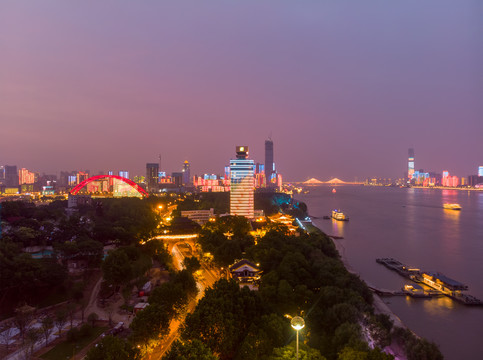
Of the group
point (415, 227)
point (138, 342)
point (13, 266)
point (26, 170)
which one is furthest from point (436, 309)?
point (26, 170)

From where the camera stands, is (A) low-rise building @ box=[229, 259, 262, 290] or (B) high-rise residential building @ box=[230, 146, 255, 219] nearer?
(A) low-rise building @ box=[229, 259, 262, 290]

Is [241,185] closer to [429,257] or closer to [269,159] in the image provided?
[429,257]

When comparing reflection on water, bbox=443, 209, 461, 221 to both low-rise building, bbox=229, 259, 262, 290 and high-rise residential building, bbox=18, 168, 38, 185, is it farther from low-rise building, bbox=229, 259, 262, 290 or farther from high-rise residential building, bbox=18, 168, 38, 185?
high-rise residential building, bbox=18, 168, 38, 185

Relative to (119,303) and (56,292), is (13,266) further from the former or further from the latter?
(119,303)

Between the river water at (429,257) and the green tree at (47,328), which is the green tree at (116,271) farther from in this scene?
the river water at (429,257)

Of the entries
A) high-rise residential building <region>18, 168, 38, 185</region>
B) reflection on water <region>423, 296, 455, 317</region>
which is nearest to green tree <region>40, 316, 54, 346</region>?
reflection on water <region>423, 296, 455, 317</region>

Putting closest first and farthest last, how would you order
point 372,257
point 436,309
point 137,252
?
point 436,309 < point 137,252 < point 372,257
